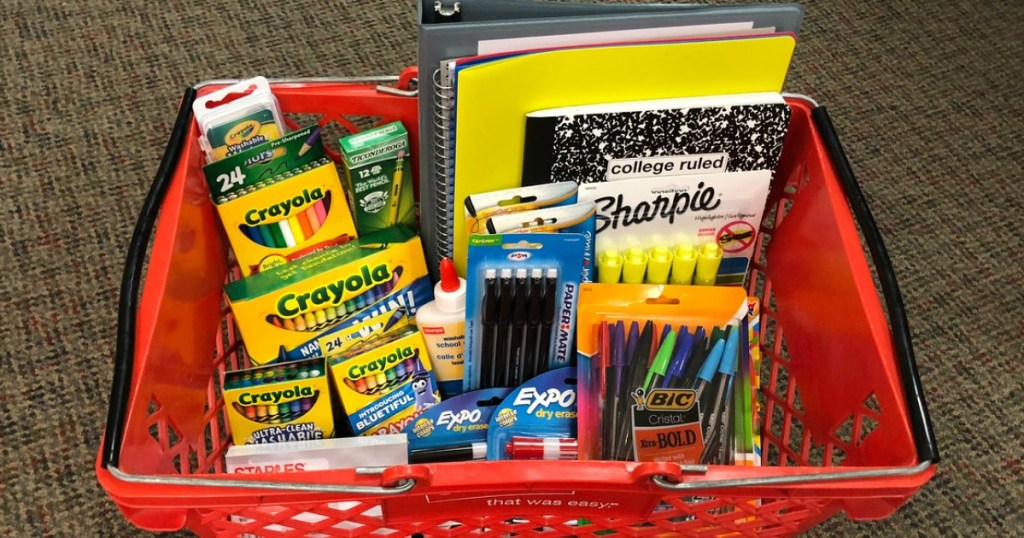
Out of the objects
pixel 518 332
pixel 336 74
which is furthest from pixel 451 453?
pixel 336 74

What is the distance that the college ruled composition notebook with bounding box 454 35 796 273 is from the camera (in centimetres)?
70

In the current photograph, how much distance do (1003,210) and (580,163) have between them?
96cm

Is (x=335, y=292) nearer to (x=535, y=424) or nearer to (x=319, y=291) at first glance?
(x=319, y=291)

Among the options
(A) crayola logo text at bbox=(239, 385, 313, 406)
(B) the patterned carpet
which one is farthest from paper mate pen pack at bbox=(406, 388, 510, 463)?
(B) the patterned carpet

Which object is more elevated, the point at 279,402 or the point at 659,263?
the point at 659,263

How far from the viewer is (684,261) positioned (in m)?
0.82

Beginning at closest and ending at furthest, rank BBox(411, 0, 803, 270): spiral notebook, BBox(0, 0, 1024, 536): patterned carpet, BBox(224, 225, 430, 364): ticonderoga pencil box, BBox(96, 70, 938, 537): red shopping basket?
BBox(96, 70, 938, 537): red shopping basket → BBox(411, 0, 803, 270): spiral notebook → BBox(224, 225, 430, 364): ticonderoga pencil box → BBox(0, 0, 1024, 536): patterned carpet

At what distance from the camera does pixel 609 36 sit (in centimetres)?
72

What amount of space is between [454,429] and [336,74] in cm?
88

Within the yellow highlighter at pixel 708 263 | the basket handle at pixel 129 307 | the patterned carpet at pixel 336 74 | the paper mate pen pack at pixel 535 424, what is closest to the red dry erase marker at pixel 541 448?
the paper mate pen pack at pixel 535 424

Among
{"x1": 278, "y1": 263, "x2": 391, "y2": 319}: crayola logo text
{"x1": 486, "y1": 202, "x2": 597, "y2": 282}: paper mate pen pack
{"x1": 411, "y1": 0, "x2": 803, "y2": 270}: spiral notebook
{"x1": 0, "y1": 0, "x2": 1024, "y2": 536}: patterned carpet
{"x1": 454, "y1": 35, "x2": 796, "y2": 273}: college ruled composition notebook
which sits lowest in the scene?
{"x1": 0, "y1": 0, "x2": 1024, "y2": 536}: patterned carpet

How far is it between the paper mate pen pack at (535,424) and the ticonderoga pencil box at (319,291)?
0.15m

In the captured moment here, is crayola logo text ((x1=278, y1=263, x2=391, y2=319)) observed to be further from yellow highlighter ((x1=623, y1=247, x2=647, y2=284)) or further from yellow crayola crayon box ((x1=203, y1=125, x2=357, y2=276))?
yellow highlighter ((x1=623, y1=247, x2=647, y2=284))

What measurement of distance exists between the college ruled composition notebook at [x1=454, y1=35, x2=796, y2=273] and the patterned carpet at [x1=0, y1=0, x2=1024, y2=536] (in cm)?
62
